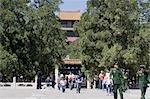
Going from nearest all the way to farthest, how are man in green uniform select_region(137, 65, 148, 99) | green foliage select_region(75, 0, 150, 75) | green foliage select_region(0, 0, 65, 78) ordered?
man in green uniform select_region(137, 65, 148, 99) < green foliage select_region(75, 0, 150, 75) < green foliage select_region(0, 0, 65, 78)

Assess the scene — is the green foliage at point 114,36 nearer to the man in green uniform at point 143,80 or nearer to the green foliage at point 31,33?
the green foliage at point 31,33

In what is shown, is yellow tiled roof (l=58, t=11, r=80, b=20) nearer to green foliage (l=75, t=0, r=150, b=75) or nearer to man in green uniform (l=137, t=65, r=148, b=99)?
green foliage (l=75, t=0, r=150, b=75)

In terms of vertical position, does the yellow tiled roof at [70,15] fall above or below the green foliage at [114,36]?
above

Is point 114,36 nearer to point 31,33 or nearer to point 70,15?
point 31,33

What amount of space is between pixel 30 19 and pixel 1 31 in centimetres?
422

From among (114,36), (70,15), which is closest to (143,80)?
(114,36)

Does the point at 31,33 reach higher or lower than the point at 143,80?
higher

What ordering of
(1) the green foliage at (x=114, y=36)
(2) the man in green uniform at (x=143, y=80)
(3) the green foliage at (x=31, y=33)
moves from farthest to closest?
(3) the green foliage at (x=31, y=33) → (1) the green foliage at (x=114, y=36) → (2) the man in green uniform at (x=143, y=80)

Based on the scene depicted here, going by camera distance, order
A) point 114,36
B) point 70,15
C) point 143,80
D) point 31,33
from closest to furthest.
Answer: point 143,80 → point 114,36 → point 31,33 → point 70,15

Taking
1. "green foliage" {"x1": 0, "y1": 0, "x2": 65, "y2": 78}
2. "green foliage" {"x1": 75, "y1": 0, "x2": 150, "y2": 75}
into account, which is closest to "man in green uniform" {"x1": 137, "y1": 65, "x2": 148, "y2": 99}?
"green foliage" {"x1": 75, "y1": 0, "x2": 150, "y2": 75}

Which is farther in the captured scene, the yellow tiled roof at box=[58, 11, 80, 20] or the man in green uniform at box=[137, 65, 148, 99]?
the yellow tiled roof at box=[58, 11, 80, 20]

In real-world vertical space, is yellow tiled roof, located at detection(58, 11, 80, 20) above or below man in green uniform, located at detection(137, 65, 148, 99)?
above

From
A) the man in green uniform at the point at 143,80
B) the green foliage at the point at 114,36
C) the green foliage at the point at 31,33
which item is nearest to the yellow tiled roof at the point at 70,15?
the green foliage at the point at 31,33

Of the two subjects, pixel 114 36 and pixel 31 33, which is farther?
pixel 31 33
